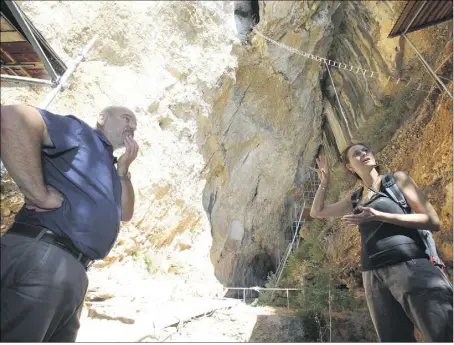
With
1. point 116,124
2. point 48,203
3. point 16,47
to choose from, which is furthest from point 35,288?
point 16,47

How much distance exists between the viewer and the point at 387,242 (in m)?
2.58

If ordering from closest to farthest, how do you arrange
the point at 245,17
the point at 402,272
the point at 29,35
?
the point at 402,272 < the point at 29,35 < the point at 245,17

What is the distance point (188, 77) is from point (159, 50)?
1.04 meters

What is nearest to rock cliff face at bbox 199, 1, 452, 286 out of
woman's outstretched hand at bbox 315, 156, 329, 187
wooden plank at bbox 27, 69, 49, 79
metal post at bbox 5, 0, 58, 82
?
woman's outstretched hand at bbox 315, 156, 329, 187

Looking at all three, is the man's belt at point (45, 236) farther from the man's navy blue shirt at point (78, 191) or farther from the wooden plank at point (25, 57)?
the wooden plank at point (25, 57)

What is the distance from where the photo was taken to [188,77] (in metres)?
9.41

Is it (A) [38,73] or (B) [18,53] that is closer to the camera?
(B) [18,53]

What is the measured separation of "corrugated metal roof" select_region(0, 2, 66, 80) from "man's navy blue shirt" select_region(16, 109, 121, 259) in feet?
4.18

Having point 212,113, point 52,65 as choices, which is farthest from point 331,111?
point 52,65

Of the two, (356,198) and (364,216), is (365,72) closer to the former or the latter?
(356,198)

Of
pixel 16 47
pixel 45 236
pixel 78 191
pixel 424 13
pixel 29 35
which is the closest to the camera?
pixel 45 236

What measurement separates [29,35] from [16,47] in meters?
0.24

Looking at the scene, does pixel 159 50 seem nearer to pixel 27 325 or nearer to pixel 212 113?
pixel 212 113

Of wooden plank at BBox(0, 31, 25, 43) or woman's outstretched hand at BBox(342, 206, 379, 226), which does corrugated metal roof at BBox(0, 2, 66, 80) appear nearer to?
wooden plank at BBox(0, 31, 25, 43)
